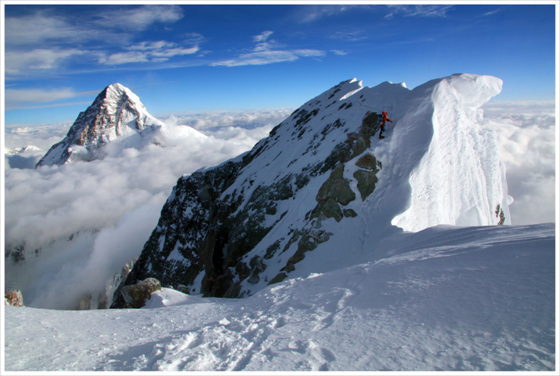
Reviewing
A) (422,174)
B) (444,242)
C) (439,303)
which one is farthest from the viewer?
(422,174)

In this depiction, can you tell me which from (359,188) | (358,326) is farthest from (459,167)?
(358,326)

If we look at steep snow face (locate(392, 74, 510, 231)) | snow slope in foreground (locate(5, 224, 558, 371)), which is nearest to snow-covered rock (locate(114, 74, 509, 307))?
steep snow face (locate(392, 74, 510, 231))

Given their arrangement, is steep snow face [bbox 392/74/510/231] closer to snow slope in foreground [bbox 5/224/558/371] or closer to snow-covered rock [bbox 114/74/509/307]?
snow-covered rock [bbox 114/74/509/307]

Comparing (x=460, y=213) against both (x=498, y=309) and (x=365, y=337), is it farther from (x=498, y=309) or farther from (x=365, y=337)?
(x=365, y=337)

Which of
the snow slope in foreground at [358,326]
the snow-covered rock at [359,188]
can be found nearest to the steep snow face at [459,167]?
the snow-covered rock at [359,188]

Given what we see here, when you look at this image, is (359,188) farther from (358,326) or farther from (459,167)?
(358,326)

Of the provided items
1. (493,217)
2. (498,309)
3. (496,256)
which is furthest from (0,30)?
(493,217)
